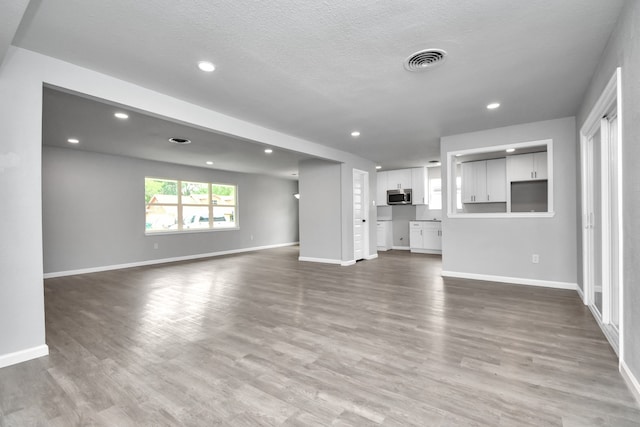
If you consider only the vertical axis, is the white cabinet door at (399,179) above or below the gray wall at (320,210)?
above

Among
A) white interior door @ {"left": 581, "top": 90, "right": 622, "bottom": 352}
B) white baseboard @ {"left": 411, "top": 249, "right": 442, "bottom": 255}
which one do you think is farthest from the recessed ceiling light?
white baseboard @ {"left": 411, "top": 249, "right": 442, "bottom": 255}

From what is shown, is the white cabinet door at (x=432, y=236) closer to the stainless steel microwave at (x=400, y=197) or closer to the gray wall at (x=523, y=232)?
the stainless steel microwave at (x=400, y=197)

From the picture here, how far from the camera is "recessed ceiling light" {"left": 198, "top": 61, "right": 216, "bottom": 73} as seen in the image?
2.67 meters

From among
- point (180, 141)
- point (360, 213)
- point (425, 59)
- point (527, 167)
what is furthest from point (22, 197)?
point (527, 167)

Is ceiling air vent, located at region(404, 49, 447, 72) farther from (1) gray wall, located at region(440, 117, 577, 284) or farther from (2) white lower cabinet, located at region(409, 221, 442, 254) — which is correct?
(2) white lower cabinet, located at region(409, 221, 442, 254)

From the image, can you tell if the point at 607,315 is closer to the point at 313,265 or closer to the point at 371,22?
the point at 371,22

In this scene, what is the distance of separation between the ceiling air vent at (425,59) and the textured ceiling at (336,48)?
7 centimetres

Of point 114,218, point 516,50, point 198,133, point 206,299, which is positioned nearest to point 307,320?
point 206,299

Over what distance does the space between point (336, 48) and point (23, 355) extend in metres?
3.50

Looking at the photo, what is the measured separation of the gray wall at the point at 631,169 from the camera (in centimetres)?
181

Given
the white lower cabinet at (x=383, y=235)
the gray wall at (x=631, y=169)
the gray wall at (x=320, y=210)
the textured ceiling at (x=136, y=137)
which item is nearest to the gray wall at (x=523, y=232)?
the gray wall at (x=320, y=210)

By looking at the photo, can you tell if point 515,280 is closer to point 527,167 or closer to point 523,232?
point 523,232

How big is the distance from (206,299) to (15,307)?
6.49 feet

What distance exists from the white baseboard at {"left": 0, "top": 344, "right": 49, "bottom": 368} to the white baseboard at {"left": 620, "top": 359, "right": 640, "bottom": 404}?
4.21 metres
